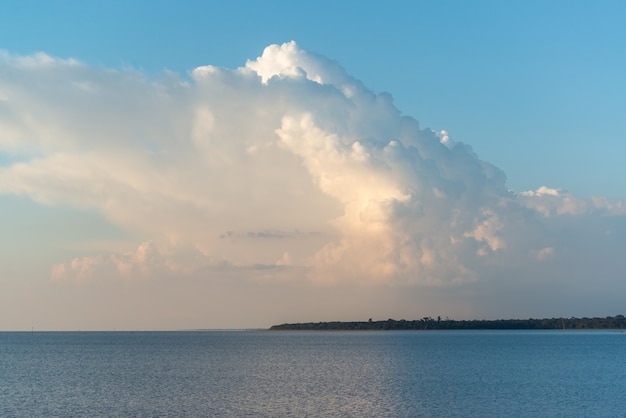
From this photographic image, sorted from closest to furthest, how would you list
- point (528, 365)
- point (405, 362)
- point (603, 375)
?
point (603, 375), point (528, 365), point (405, 362)

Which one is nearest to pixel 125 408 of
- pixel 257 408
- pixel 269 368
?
pixel 257 408

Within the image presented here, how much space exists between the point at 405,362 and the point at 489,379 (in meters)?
39.6

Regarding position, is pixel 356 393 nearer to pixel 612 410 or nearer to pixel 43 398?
pixel 612 410

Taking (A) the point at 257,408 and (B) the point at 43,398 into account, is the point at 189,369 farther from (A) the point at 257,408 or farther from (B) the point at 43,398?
(A) the point at 257,408

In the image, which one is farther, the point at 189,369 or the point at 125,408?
the point at 189,369

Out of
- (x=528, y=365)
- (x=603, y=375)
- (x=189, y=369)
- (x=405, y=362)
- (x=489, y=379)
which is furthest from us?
(x=405, y=362)

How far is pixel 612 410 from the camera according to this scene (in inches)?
2665

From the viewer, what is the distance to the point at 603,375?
10675 cm

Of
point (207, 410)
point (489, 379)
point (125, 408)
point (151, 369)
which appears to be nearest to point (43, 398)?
point (125, 408)

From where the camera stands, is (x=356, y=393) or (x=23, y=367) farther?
(x=23, y=367)

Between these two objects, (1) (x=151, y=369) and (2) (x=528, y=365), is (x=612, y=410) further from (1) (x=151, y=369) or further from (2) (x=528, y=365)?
(1) (x=151, y=369)

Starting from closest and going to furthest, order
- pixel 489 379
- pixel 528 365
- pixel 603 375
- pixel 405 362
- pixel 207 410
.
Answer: pixel 207 410 → pixel 489 379 → pixel 603 375 → pixel 528 365 → pixel 405 362

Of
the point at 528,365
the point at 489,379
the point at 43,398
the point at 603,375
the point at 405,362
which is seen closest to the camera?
the point at 43,398

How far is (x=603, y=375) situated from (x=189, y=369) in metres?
65.3
